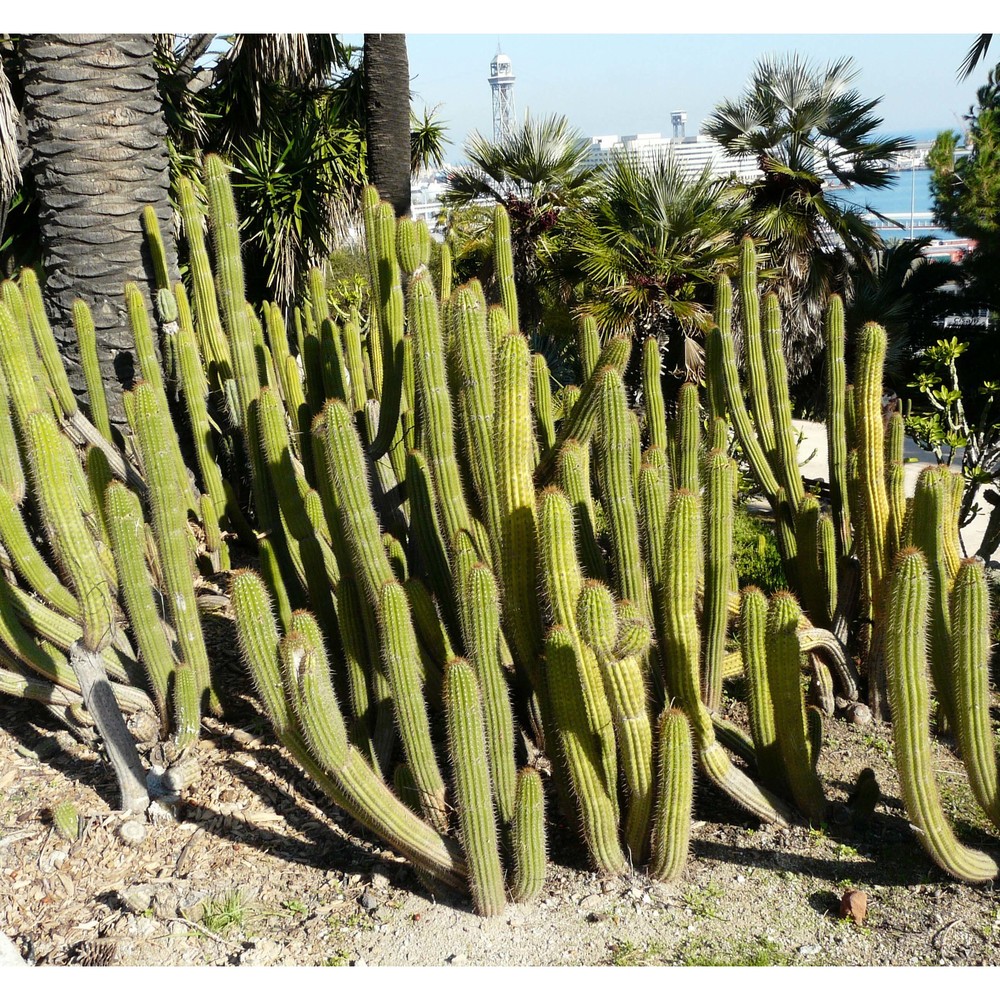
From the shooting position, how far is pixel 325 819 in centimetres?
418

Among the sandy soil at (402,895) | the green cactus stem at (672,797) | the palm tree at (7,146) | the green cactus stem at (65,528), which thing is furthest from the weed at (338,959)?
the palm tree at (7,146)

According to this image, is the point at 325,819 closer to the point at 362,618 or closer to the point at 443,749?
the point at 443,749

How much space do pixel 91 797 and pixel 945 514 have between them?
3.93m

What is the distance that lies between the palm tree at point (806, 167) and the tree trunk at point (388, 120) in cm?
500

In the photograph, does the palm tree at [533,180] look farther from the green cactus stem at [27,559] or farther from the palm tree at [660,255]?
the green cactus stem at [27,559]

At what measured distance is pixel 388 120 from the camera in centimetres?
835

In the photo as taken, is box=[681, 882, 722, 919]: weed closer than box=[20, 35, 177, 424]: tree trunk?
Yes

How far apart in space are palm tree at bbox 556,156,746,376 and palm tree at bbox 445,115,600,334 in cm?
155

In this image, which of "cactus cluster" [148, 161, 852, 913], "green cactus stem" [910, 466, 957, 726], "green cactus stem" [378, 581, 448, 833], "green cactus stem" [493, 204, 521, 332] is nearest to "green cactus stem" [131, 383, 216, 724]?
"cactus cluster" [148, 161, 852, 913]

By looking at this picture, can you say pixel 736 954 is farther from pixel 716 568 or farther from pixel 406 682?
pixel 716 568

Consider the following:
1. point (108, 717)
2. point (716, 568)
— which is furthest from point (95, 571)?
point (716, 568)

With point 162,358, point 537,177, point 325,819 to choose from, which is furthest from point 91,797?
point 537,177

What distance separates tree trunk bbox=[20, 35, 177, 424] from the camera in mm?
6109

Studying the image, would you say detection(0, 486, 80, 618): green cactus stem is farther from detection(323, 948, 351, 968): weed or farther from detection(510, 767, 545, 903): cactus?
detection(510, 767, 545, 903): cactus
